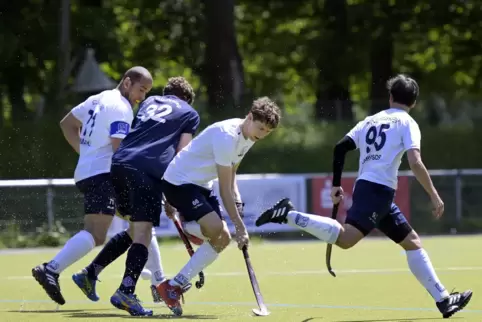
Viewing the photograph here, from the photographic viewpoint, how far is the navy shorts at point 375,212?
24.8ft

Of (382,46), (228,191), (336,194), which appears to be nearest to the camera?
(228,191)

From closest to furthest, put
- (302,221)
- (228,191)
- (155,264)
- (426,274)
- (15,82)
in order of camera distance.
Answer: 1. (228,191)
2. (302,221)
3. (426,274)
4. (155,264)
5. (15,82)

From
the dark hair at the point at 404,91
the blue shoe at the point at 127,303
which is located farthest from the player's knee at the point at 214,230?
the dark hair at the point at 404,91

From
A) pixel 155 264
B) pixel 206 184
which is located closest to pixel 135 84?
pixel 206 184

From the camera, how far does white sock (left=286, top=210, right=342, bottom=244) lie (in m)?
7.44

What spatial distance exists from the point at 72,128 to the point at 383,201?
96.4 inches

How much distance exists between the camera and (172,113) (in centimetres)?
782

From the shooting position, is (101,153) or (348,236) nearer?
(348,236)

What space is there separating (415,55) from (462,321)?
22.7 m

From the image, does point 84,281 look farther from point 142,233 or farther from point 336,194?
point 336,194

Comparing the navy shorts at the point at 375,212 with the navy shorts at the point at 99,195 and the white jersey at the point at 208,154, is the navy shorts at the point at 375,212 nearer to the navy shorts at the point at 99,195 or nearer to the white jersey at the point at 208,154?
the white jersey at the point at 208,154

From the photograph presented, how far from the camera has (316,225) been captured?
24.6ft

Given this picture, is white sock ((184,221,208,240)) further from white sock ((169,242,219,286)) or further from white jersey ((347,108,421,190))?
white jersey ((347,108,421,190))

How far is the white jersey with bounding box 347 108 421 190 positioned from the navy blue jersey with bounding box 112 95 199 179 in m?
1.20
